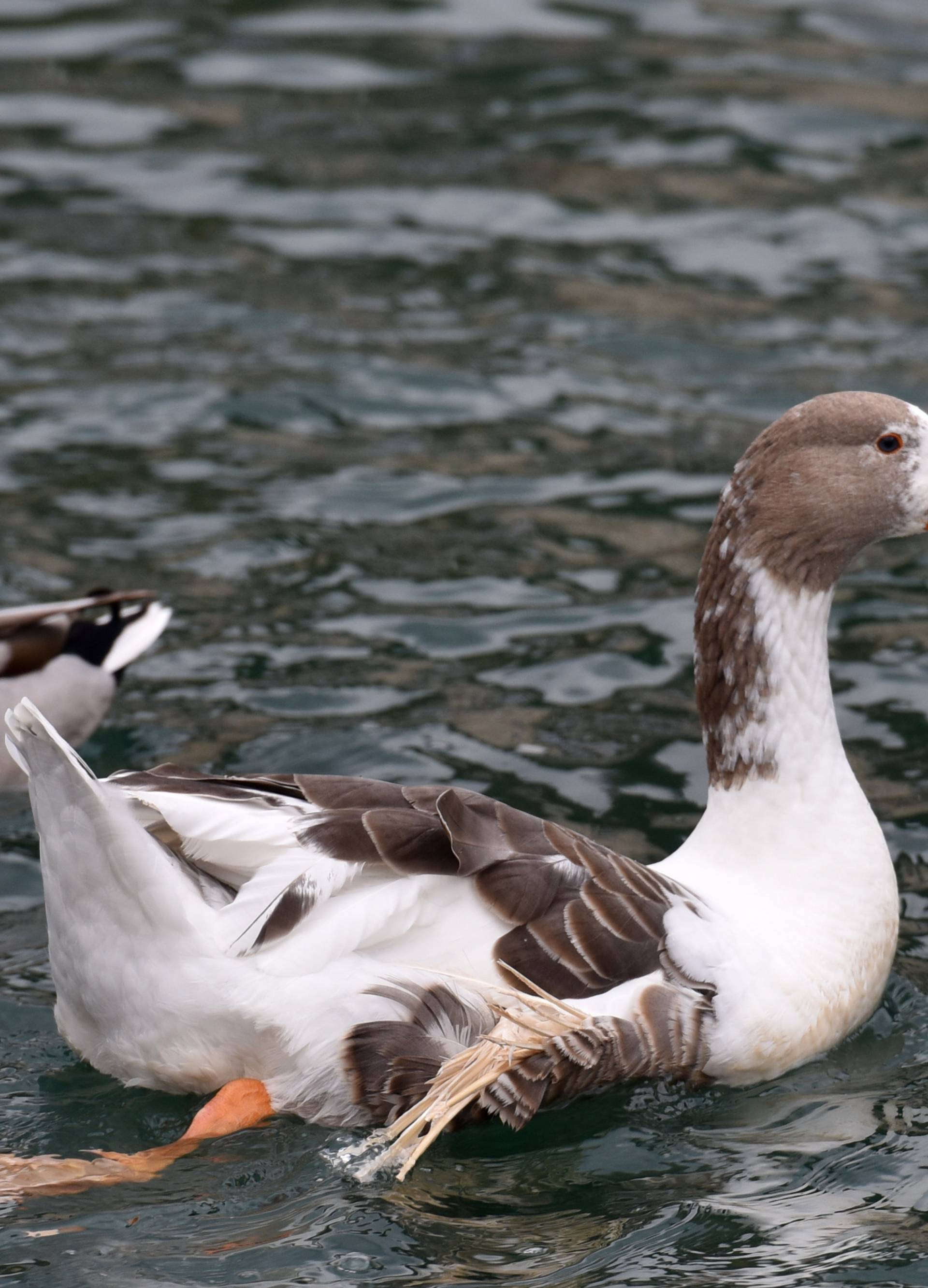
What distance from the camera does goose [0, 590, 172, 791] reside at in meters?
6.61

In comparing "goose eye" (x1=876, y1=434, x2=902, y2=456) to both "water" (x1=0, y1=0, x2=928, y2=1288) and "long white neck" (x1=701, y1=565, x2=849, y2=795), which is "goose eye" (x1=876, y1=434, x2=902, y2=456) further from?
"water" (x1=0, y1=0, x2=928, y2=1288)

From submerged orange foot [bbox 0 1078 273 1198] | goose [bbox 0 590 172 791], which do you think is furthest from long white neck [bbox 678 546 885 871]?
goose [bbox 0 590 172 791]

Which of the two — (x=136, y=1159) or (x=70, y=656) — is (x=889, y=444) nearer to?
(x=136, y=1159)

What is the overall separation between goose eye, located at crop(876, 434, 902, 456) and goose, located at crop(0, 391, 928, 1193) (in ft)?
4.18

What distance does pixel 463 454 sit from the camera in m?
9.17

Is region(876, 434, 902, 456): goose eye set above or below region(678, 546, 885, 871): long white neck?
above

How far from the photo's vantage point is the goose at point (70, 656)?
661cm

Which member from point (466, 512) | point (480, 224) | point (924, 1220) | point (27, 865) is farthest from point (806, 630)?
point (480, 224)

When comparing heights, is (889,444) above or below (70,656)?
above

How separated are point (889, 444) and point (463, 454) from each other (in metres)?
4.21

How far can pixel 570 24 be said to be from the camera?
14125 mm

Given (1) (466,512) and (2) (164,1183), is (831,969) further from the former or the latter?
(1) (466,512)

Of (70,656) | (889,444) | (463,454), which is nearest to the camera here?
(889,444)

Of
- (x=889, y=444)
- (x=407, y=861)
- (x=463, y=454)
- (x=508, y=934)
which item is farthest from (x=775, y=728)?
(x=463, y=454)
